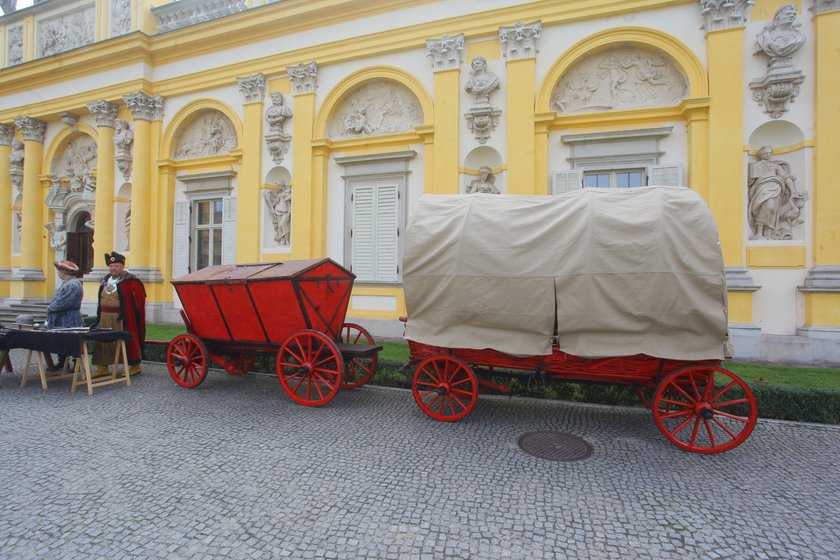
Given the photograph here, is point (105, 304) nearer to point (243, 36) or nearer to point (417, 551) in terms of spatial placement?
point (417, 551)

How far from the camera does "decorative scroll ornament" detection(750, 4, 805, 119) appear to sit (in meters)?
8.03

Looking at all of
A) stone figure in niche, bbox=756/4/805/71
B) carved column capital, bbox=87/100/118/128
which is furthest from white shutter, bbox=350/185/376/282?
carved column capital, bbox=87/100/118/128

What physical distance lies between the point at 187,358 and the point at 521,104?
331 inches

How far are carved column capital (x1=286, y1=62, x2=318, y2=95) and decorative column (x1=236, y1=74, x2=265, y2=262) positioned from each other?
3.37 ft

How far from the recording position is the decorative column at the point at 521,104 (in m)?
9.56

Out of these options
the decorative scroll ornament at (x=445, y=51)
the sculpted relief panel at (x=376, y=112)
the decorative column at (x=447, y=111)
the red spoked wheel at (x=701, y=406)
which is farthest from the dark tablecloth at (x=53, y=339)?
the decorative scroll ornament at (x=445, y=51)

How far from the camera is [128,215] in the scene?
1391cm

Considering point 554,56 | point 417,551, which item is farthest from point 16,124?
point 417,551

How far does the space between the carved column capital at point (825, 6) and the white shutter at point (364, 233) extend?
960 centimetres

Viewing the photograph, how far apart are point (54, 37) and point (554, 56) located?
56.6 ft

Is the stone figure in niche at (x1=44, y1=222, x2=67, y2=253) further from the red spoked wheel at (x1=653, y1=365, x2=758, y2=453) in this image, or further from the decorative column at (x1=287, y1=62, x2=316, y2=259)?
the red spoked wheel at (x1=653, y1=365, x2=758, y2=453)

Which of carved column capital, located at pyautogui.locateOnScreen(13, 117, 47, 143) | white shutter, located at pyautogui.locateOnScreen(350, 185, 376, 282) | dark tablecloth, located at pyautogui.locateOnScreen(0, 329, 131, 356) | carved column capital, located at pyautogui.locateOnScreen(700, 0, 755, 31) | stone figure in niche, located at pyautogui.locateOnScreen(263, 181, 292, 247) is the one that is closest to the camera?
dark tablecloth, located at pyautogui.locateOnScreen(0, 329, 131, 356)

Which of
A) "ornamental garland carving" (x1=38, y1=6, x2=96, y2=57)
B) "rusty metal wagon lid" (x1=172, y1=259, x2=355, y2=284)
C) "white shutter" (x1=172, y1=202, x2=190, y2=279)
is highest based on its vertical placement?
"ornamental garland carving" (x1=38, y1=6, x2=96, y2=57)

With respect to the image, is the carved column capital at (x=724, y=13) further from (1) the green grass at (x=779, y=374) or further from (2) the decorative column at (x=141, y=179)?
(2) the decorative column at (x=141, y=179)
